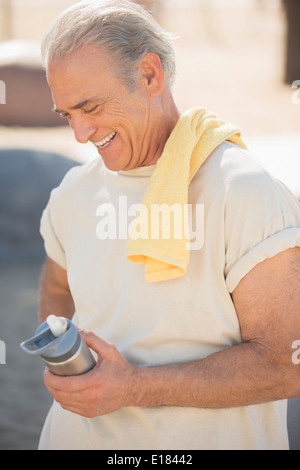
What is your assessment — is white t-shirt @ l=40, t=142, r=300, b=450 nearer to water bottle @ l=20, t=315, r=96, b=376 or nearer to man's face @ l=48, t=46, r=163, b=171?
man's face @ l=48, t=46, r=163, b=171

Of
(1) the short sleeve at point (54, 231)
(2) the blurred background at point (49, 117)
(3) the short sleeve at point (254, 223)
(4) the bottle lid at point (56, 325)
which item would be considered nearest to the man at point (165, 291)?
(3) the short sleeve at point (254, 223)

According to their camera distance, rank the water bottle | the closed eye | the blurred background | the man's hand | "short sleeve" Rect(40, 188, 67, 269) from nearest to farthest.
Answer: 1. the water bottle
2. the man's hand
3. the closed eye
4. "short sleeve" Rect(40, 188, 67, 269)
5. the blurred background

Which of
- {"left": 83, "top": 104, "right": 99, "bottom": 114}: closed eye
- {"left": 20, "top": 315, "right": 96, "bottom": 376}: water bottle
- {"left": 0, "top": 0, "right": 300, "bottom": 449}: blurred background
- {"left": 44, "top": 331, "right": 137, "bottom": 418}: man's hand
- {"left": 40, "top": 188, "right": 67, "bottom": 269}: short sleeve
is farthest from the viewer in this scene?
{"left": 0, "top": 0, "right": 300, "bottom": 449}: blurred background

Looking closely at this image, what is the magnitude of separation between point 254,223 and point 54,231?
76 cm

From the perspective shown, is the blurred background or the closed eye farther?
the blurred background

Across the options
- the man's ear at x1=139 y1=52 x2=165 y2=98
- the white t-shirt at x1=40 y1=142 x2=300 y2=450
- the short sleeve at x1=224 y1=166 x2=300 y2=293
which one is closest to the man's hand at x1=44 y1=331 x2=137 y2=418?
the white t-shirt at x1=40 y1=142 x2=300 y2=450

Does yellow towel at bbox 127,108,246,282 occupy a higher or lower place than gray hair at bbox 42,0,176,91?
lower

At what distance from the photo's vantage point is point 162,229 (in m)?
1.80

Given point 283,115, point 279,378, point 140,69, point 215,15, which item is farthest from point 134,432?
point 215,15

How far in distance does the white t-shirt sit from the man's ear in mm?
224

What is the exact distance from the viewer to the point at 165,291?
1.82 meters

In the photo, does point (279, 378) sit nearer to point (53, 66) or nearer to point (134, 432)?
point (134, 432)

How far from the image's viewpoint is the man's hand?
1711 millimetres
